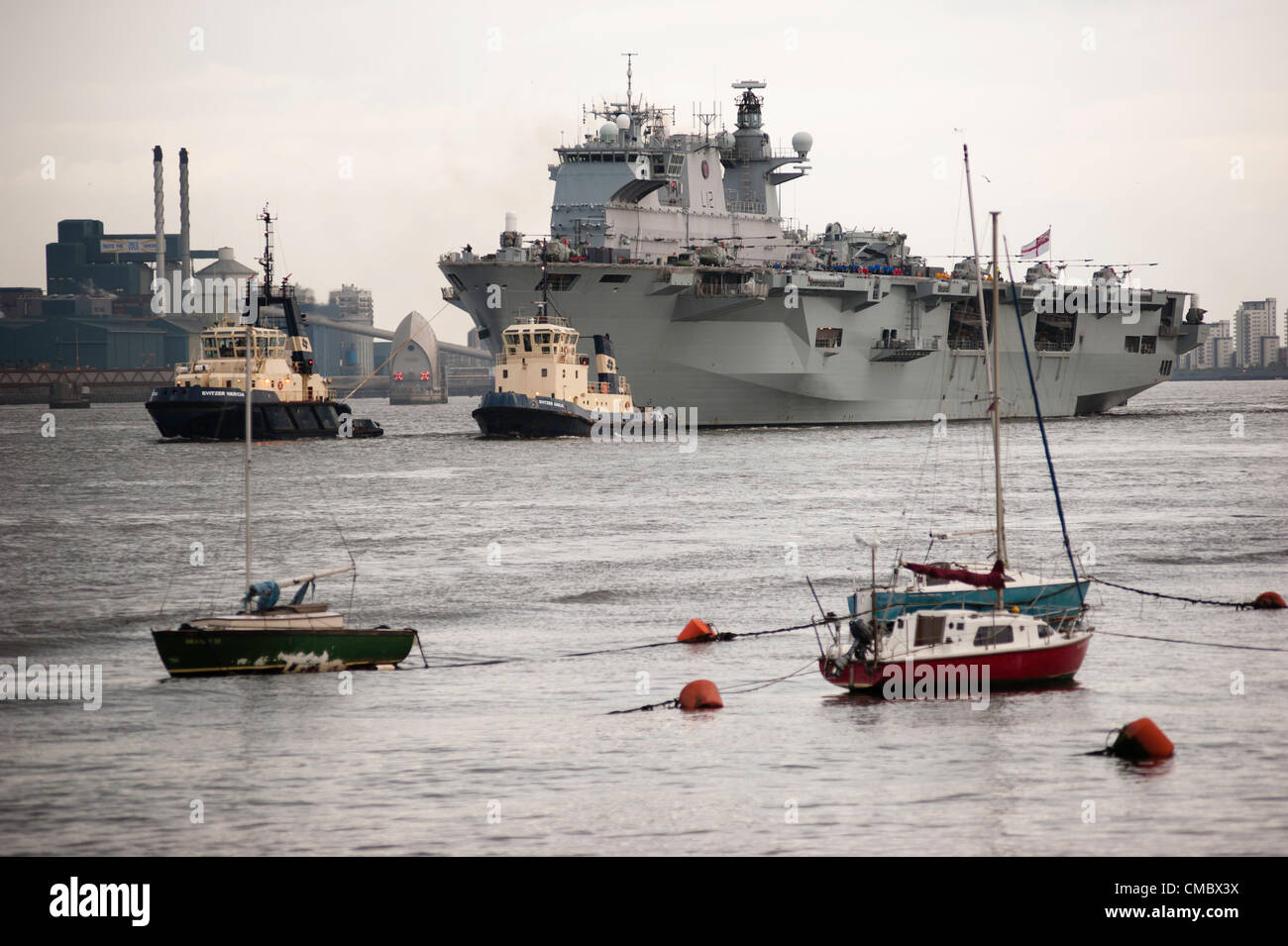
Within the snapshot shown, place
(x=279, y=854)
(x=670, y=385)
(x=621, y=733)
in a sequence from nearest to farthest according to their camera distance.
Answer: (x=279, y=854) → (x=621, y=733) → (x=670, y=385)

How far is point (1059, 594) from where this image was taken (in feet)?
76.5

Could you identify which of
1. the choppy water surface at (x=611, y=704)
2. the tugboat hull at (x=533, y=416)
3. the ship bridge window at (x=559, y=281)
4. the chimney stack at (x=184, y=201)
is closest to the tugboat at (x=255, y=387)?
the tugboat hull at (x=533, y=416)

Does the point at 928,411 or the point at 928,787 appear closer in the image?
the point at 928,787

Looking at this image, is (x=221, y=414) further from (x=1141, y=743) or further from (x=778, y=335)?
(x=1141, y=743)

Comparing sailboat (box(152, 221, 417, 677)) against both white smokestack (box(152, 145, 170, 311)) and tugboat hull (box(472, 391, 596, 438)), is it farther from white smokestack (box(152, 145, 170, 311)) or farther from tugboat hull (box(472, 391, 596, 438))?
white smokestack (box(152, 145, 170, 311))

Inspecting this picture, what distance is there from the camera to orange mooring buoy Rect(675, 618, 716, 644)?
2445cm

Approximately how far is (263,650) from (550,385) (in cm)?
4690

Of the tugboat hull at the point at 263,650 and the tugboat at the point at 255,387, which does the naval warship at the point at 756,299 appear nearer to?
the tugboat at the point at 255,387

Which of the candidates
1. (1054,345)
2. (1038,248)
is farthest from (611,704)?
(1054,345)

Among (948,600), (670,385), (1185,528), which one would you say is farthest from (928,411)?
(948,600)

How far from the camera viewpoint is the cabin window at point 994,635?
20.2m
